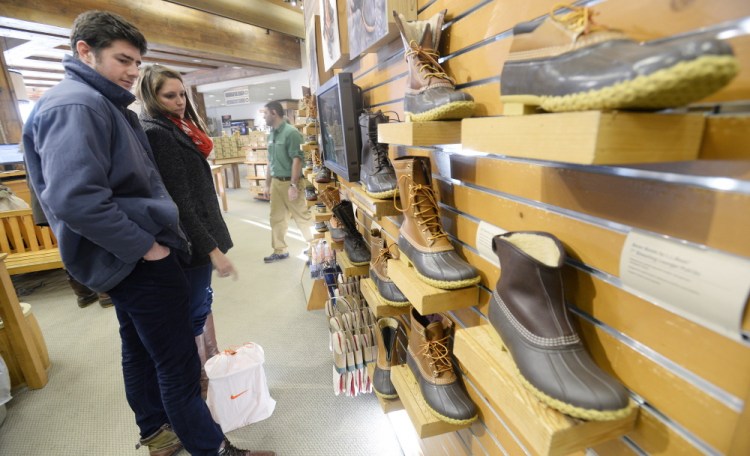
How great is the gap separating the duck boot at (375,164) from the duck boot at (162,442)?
1.59 metres

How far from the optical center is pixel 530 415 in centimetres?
59

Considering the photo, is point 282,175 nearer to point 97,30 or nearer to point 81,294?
point 81,294

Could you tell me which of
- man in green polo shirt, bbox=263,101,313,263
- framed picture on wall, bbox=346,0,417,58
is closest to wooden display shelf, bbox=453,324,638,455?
framed picture on wall, bbox=346,0,417,58

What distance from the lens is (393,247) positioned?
4.82 feet

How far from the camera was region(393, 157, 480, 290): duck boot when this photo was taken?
3.09ft

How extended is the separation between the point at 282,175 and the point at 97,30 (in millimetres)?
3114

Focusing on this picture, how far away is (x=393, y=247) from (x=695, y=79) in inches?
46.7

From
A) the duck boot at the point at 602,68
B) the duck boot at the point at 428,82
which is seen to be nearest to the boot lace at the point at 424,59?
the duck boot at the point at 428,82

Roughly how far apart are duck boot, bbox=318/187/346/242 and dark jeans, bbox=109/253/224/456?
1.11 m

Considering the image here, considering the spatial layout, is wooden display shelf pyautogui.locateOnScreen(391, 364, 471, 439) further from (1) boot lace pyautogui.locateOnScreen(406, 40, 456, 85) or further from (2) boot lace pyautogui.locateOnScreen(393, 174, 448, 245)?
(1) boot lace pyautogui.locateOnScreen(406, 40, 456, 85)

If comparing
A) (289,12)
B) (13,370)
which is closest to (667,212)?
(13,370)

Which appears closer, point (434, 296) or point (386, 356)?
point (434, 296)

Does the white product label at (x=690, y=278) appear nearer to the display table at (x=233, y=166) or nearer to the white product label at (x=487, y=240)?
the white product label at (x=487, y=240)

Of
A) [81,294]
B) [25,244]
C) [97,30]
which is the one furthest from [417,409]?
[25,244]
